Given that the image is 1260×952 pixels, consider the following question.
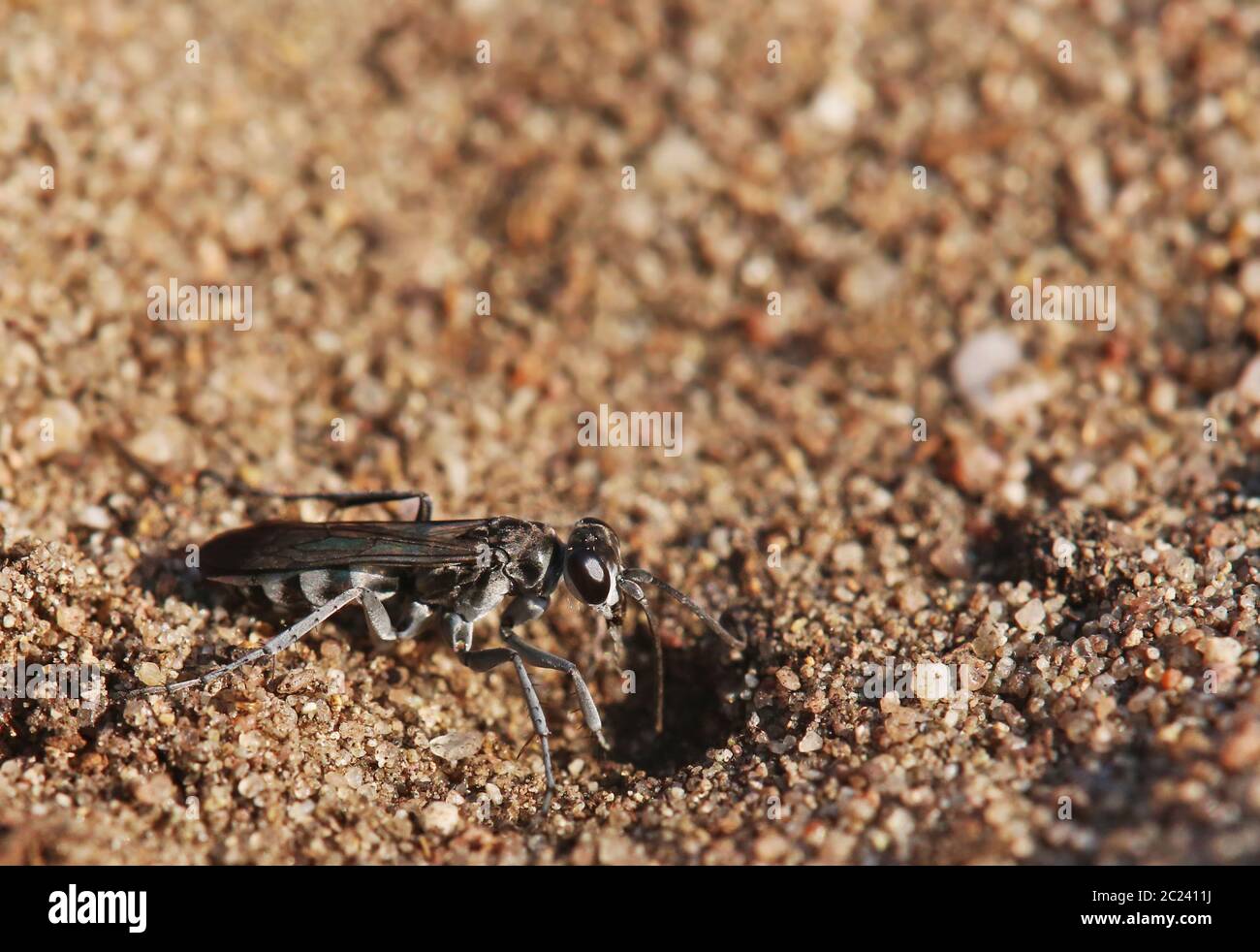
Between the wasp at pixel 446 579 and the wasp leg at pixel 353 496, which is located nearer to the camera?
the wasp at pixel 446 579

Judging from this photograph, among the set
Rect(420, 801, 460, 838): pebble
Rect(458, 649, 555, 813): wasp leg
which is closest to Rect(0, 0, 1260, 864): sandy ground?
Rect(420, 801, 460, 838): pebble

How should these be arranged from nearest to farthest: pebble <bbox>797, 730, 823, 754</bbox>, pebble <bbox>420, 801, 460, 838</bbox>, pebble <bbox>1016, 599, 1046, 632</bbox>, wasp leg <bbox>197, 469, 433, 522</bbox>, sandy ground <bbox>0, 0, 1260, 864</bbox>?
1. sandy ground <bbox>0, 0, 1260, 864</bbox>
2. pebble <bbox>420, 801, 460, 838</bbox>
3. pebble <bbox>797, 730, 823, 754</bbox>
4. pebble <bbox>1016, 599, 1046, 632</bbox>
5. wasp leg <bbox>197, 469, 433, 522</bbox>

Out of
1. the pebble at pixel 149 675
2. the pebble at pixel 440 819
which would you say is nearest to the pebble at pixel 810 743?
the pebble at pixel 440 819

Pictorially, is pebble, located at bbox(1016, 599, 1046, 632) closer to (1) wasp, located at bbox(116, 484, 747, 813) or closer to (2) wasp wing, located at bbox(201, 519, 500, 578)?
(1) wasp, located at bbox(116, 484, 747, 813)

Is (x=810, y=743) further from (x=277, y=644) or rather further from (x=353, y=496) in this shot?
(x=353, y=496)

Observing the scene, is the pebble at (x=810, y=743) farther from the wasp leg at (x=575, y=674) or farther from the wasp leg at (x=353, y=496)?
the wasp leg at (x=353, y=496)

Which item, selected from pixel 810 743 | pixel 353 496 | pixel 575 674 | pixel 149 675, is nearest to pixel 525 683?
pixel 575 674

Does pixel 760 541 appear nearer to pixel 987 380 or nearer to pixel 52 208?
pixel 987 380
